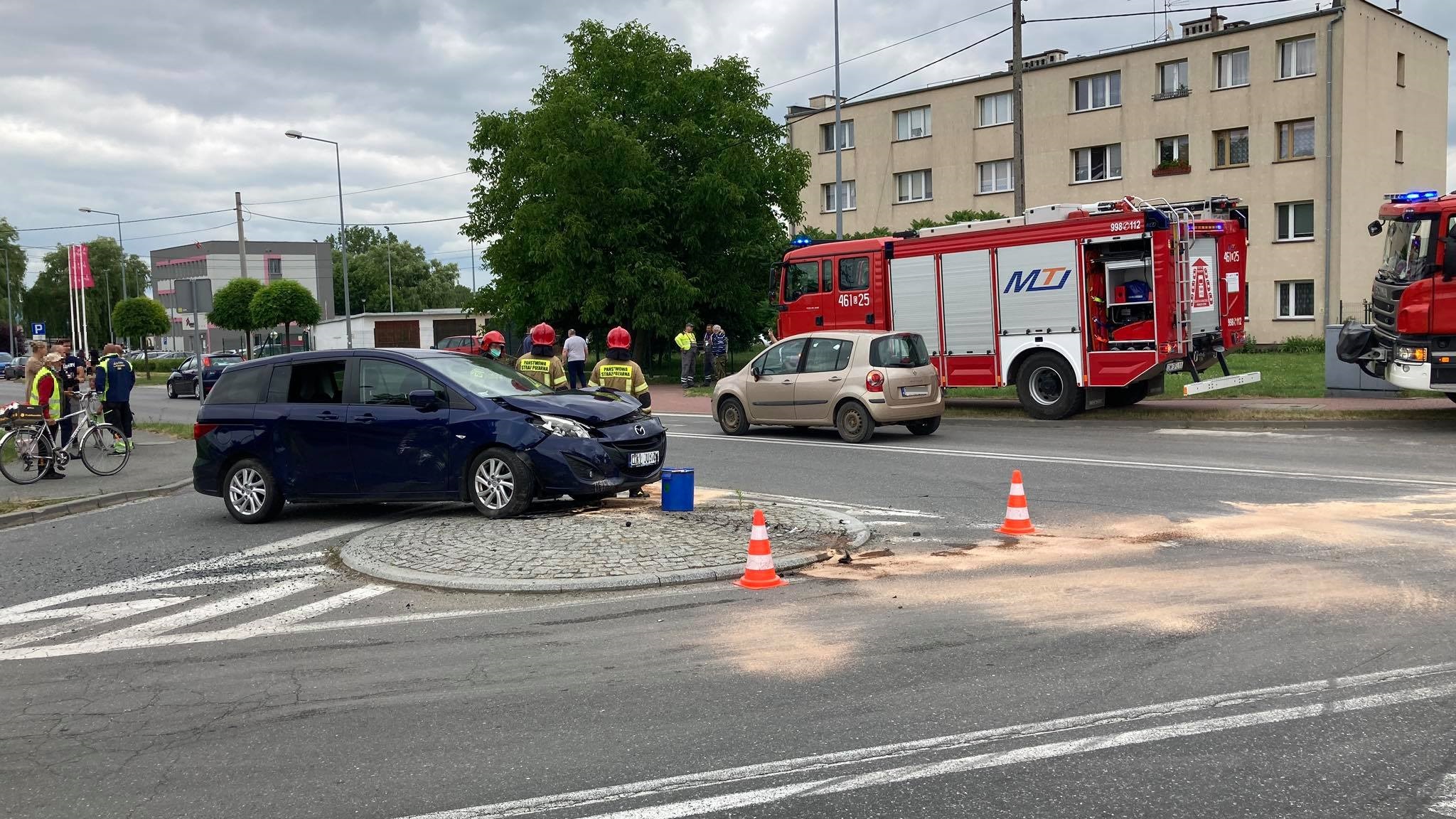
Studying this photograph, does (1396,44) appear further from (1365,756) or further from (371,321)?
(371,321)

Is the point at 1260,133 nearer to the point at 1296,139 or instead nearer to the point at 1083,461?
the point at 1296,139

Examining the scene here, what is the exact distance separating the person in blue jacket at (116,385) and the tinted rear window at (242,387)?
7.51 meters

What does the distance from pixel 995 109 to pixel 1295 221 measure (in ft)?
38.9

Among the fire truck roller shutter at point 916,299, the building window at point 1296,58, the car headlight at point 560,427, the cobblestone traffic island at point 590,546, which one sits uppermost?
the building window at point 1296,58

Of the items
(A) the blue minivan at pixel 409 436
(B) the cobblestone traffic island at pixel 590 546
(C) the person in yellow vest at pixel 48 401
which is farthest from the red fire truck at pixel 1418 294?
(C) the person in yellow vest at pixel 48 401

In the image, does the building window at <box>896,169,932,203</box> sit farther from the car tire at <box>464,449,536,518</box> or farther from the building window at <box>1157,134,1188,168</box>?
the car tire at <box>464,449,536,518</box>

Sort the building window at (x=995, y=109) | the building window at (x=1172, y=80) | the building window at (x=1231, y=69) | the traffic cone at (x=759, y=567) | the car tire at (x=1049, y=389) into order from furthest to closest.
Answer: the building window at (x=995, y=109)
the building window at (x=1172, y=80)
the building window at (x=1231, y=69)
the car tire at (x=1049, y=389)
the traffic cone at (x=759, y=567)

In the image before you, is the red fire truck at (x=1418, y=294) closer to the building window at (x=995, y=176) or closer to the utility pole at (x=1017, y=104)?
the utility pole at (x=1017, y=104)

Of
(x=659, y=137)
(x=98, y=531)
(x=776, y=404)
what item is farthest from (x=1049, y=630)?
(x=659, y=137)

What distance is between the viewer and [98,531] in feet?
36.0

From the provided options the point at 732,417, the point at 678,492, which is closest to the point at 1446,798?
the point at 678,492

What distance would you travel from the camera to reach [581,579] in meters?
7.50

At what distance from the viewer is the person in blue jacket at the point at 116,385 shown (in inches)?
704

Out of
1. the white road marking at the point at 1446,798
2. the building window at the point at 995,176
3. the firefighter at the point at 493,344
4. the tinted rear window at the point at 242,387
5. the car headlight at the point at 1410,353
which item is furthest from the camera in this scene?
the building window at the point at 995,176
